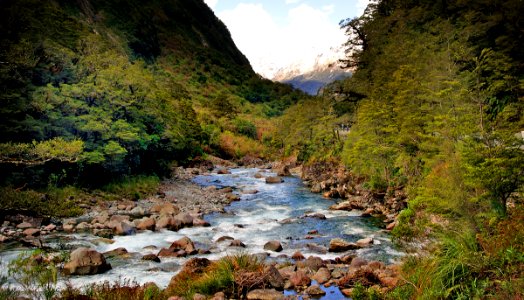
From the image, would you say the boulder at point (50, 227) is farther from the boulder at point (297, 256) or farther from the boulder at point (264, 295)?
the boulder at point (264, 295)

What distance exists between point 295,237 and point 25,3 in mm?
23681

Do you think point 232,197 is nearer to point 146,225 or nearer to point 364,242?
point 146,225

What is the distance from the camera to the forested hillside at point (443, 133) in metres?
7.89

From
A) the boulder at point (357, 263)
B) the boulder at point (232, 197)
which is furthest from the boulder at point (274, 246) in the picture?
the boulder at point (232, 197)

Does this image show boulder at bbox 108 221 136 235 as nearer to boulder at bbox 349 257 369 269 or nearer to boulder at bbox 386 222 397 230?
boulder at bbox 349 257 369 269

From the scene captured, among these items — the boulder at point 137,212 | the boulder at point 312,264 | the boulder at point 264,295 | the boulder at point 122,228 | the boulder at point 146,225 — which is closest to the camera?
the boulder at point 264,295

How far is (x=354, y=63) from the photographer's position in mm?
41625

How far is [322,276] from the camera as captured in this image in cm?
1190

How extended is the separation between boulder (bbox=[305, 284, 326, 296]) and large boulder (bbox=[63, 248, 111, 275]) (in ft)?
22.1

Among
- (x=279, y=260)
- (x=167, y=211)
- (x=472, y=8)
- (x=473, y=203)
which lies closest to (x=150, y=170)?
(x=167, y=211)

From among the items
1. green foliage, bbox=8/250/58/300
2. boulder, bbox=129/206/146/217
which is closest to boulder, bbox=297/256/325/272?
green foliage, bbox=8/250/58/300

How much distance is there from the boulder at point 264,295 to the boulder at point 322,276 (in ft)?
6.48

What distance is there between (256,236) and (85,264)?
7.96m

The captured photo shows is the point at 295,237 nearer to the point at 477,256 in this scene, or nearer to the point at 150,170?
the point at 477,256
